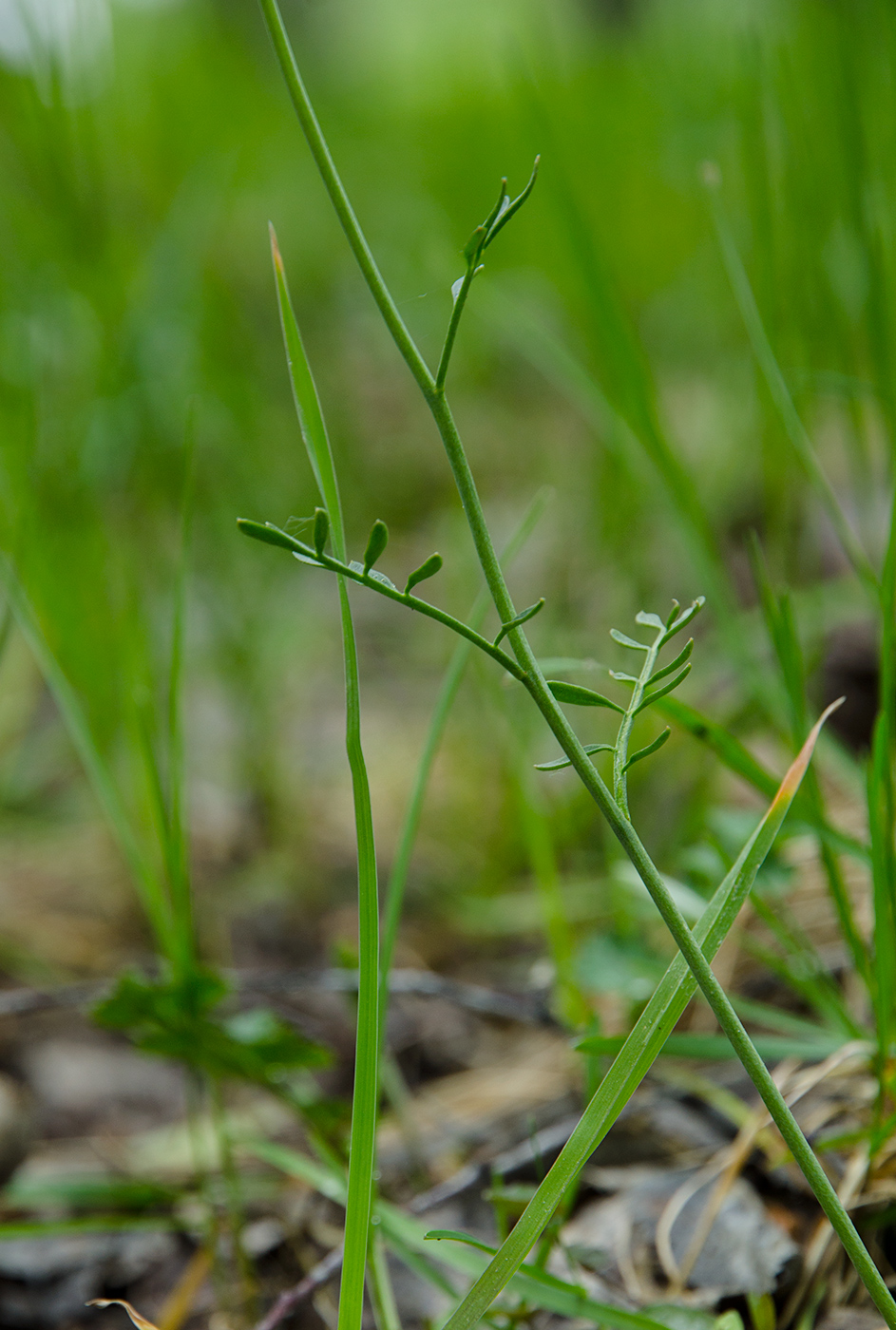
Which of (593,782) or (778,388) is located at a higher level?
(778,388)

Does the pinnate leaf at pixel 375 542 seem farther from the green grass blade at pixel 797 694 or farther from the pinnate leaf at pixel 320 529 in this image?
the green grass blade at pixel 797 694

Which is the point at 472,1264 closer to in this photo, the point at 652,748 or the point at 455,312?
Answer: the point at 652,748

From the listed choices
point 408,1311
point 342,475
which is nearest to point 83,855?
point 408,1311

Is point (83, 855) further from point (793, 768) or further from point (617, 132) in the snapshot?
point (617, 132)

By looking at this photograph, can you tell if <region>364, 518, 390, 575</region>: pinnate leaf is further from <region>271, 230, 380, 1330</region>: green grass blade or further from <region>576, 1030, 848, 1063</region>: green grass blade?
<region>576, 1030, 848, 1063</region>: green grass blade

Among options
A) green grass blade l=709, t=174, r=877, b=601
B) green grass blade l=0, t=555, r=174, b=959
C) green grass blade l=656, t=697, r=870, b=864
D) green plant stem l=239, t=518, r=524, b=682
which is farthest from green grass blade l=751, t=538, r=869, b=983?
green grass blade l=0, t=555, r=174, b=959

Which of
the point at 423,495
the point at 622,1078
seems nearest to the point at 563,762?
the point at 622,1078

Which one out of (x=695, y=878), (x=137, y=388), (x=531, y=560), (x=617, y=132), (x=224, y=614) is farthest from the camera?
(x=617, y=132)
